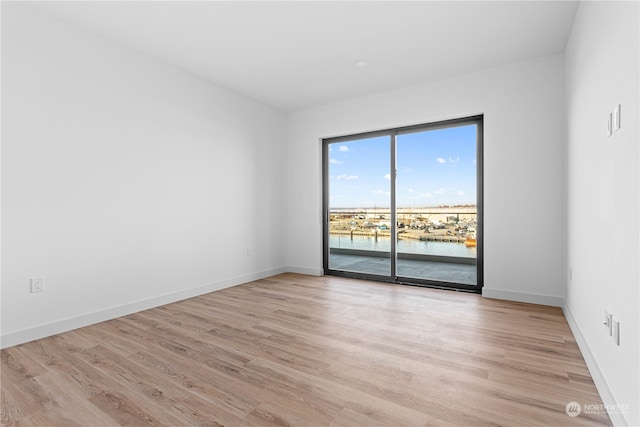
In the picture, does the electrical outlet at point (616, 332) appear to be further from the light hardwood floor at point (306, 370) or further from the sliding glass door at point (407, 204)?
the sliding glass door at point (407, 204)

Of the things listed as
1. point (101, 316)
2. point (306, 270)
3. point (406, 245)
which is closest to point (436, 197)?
point (406, 245)

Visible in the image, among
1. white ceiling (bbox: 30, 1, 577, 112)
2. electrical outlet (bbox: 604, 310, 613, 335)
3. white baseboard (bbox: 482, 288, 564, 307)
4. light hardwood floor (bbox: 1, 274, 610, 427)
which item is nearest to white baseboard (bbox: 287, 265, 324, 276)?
light hardwood floor (bbox: 1, 274, 610, 427)

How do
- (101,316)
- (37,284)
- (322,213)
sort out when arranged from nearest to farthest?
(37,284), (101,316), (322,213)

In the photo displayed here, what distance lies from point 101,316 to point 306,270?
9.22 feet

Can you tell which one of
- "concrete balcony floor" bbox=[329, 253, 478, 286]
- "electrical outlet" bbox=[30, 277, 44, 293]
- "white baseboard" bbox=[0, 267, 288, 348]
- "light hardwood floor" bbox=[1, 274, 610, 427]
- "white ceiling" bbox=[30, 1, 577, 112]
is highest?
"white ceiling" bbox=[30, 1, 577, 112]

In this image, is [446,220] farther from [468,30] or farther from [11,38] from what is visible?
[11,38]

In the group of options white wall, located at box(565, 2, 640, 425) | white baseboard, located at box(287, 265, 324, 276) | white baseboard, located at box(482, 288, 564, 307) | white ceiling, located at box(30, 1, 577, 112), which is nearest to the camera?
white wall, located at box(565, 2, 640, 425)

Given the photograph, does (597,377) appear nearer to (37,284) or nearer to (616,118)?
(616,118)

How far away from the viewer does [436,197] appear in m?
4.45

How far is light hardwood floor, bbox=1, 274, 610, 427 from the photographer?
156cm

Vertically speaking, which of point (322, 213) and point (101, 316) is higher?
point (322, 213)

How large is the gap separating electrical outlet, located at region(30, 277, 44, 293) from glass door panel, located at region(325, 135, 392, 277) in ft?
11.3

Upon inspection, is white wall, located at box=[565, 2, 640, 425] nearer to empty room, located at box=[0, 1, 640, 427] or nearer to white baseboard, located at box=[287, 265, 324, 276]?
empty room, located at box=[0, 1, 640, 427]

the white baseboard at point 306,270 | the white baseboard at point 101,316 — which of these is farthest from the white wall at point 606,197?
the white baseboard at point 101,316
